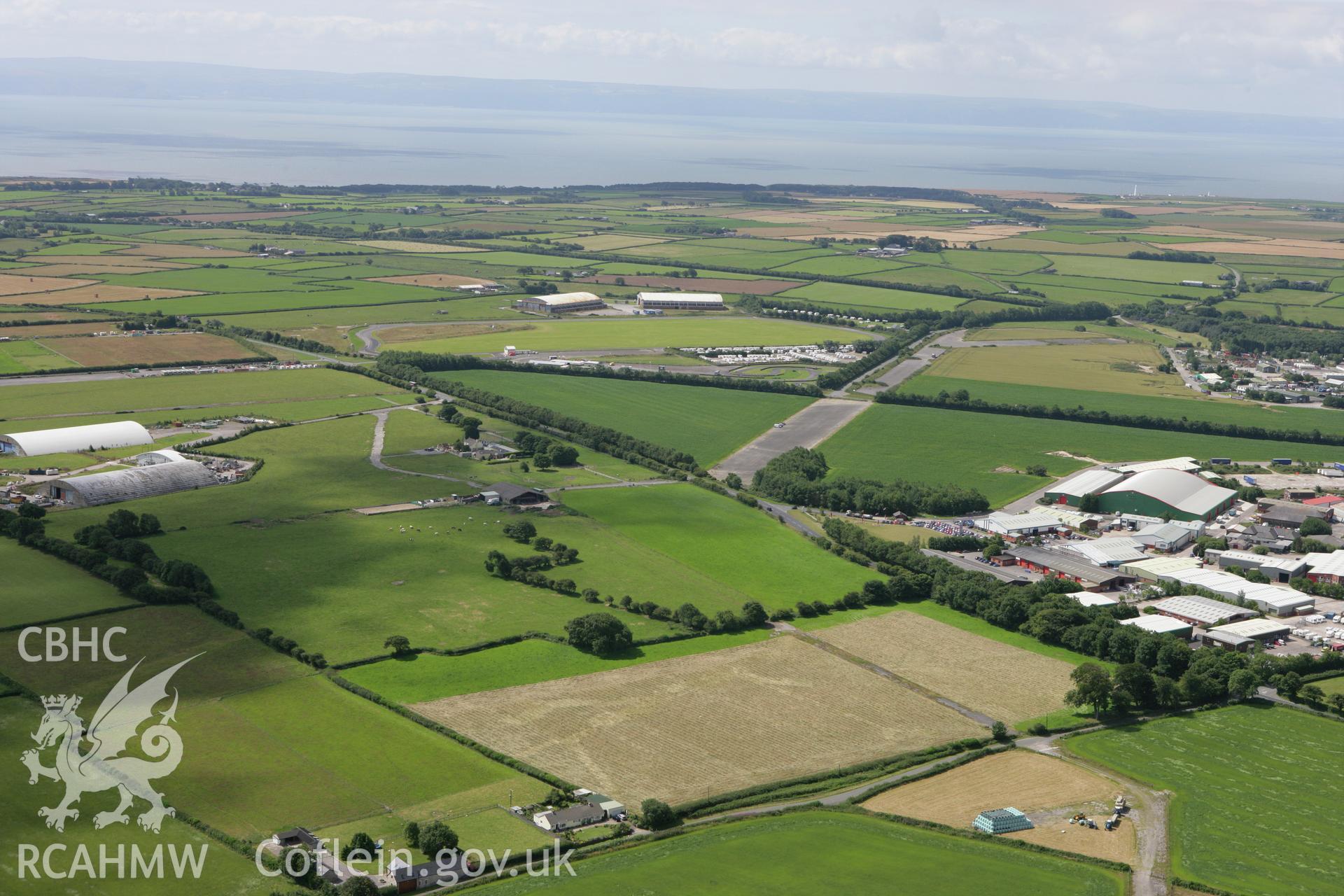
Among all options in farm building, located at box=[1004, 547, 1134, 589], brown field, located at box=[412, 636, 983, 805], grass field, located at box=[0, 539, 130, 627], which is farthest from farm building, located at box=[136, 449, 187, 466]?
farm building, located at box=[1004, 547, 1134, 589]

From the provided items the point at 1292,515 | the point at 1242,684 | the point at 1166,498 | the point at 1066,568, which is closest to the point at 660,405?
the point at 1166,498

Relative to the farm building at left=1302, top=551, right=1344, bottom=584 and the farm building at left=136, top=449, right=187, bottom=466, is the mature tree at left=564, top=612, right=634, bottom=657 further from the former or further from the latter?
the farm building at left=1302, top=551, right=1344, bottom=584

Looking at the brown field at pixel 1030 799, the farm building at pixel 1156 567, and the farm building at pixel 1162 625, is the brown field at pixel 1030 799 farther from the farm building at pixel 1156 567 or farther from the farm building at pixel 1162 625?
the farm building at pixel 1156 567

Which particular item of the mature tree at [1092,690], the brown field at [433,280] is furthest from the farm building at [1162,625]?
the brown field at [433,280]

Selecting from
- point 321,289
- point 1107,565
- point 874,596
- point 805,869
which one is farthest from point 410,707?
point 321,289

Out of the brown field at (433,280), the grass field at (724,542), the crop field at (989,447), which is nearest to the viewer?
the grass field at (724,542)

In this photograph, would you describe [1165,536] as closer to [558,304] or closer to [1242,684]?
[1242,684]
